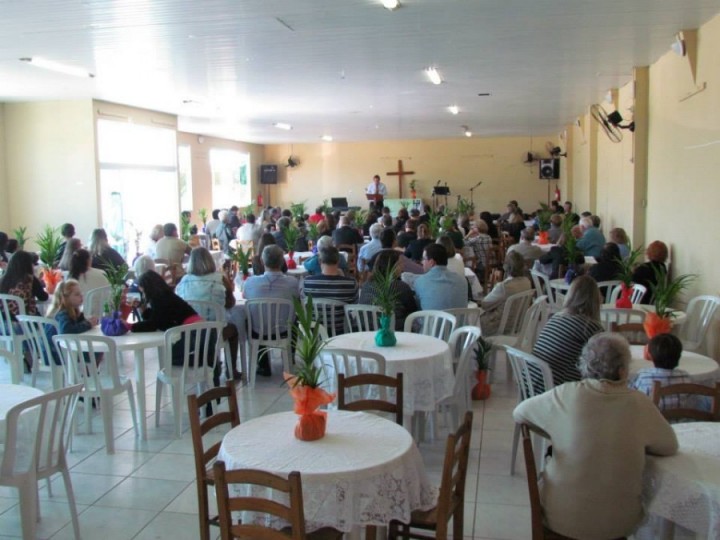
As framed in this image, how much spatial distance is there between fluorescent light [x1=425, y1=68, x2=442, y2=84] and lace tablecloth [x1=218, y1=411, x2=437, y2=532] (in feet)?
20.2

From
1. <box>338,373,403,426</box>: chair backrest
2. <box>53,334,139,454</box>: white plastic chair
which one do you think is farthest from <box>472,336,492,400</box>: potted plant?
<box>53,334,139,454</box>: white plastic chair

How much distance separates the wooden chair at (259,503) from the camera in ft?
6.69

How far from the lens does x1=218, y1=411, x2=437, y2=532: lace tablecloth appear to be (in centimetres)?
232

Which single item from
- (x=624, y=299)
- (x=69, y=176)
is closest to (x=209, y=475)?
(x=624, y=299)

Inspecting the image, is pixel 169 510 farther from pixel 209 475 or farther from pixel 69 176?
pixel 69 176

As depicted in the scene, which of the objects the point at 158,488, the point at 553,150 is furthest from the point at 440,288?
the point at 553,150

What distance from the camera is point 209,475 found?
275 centimetres

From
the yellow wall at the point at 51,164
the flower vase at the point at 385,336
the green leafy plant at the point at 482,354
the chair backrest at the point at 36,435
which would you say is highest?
the yellow wall at the point at 51,164

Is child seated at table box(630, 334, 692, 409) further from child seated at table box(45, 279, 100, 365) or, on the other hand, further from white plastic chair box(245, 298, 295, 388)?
child seated at table box(45, 279, 100, 365)

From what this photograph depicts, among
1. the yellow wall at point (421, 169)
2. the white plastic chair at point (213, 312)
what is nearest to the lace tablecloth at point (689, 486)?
the white plastic chair at point (213, 312)

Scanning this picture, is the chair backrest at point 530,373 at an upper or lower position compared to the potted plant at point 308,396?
lower

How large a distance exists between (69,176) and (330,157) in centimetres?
1085

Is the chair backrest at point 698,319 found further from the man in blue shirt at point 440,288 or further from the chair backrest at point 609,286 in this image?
the man in blue shirt at point 440,288

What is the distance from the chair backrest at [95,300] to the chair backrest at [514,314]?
3275mm
